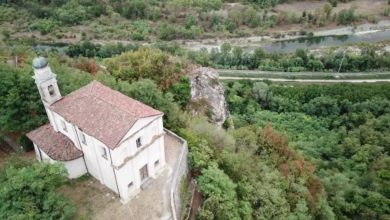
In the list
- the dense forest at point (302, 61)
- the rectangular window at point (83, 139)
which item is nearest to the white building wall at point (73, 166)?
the rectangular window at point (83, 139)

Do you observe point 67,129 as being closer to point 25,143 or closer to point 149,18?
point 25,143

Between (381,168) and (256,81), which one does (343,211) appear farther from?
(256,81)

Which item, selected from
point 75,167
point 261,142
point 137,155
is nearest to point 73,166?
point 75,167

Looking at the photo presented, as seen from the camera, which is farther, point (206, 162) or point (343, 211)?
point (343, 211)

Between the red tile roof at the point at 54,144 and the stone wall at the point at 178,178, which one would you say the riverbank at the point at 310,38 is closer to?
the stone wall at the point at 178,178

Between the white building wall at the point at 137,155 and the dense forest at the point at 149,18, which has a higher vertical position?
the white building wall at the point at 137,155

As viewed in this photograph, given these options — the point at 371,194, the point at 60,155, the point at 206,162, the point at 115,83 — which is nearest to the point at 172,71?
the point at 115,83
